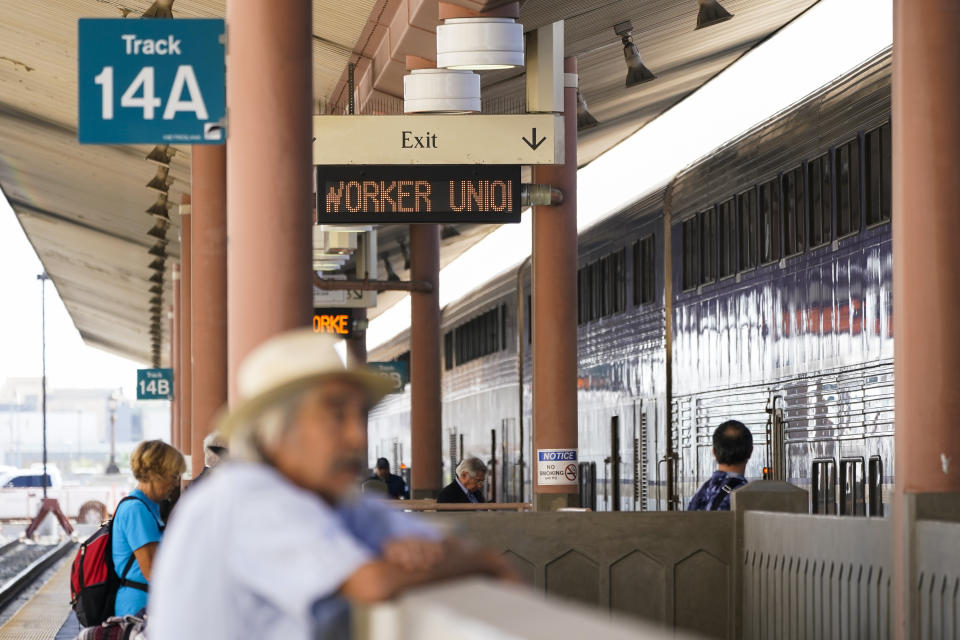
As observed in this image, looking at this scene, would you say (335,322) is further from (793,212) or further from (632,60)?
(793,212)

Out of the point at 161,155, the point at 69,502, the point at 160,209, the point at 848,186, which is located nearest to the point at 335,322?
the point at 160,209

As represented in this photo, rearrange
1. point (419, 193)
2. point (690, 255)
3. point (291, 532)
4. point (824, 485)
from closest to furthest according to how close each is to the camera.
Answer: point (291, 532)
point (824, 485)
point (419, 193)
point (690, 255)

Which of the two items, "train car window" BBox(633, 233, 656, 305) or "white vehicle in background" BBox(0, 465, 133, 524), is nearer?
"train car window" BBox(633, 233, 656, 305)

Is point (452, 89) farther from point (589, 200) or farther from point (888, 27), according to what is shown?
point (589, 200)

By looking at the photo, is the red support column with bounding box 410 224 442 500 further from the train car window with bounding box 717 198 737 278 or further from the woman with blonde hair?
the woman with blonde hair

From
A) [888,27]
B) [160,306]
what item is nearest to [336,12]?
[888,27]

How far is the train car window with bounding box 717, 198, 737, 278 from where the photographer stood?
13.6 m

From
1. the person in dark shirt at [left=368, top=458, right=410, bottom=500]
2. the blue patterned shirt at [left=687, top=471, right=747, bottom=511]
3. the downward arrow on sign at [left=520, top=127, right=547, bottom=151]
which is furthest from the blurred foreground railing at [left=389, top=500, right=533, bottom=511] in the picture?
the person in dark shirt at [left=368, top=458, right=410, bottom=500]

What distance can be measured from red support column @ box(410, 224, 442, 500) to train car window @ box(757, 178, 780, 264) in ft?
38.2

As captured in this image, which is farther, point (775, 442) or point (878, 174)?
point (775, 442)

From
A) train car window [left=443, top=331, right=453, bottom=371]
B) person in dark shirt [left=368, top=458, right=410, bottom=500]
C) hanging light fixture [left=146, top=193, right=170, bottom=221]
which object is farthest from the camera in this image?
train car window [left=443, top=331, right=453, bottom=371]

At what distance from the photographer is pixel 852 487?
417 inches

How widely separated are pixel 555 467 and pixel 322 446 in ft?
42.6

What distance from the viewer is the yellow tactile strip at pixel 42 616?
15930 mm
